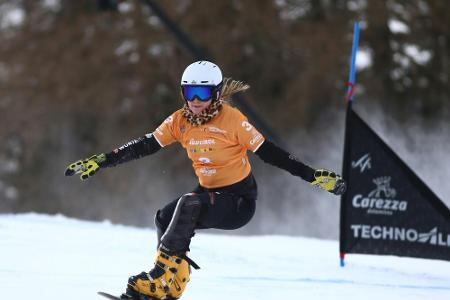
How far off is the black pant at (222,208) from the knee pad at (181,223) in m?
0.03

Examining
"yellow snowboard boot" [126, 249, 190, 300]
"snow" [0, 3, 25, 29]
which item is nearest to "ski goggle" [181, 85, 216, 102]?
"yellow snowboard boot" [126, 249, 190, 300]

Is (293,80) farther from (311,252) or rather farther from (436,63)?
(311,252)

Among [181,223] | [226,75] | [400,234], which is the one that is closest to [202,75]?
[181,223]

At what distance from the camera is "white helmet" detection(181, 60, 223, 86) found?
Result: 5488 mm

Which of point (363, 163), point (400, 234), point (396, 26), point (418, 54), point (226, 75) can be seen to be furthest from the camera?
point (418, 54)

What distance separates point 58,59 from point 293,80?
677 cm

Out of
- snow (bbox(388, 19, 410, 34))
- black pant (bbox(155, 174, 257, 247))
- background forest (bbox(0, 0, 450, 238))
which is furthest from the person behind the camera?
snow (bbox(388, 19, 410, 34))

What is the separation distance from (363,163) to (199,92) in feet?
9.27

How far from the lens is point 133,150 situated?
576 centimetres

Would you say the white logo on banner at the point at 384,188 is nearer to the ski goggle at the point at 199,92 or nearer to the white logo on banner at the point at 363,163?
the white logo on banner at the point at 363,163

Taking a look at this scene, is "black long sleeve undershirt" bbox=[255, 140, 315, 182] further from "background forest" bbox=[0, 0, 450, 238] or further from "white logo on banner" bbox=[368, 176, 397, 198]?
"background forest" bbox=[0, 0, 450, 238]

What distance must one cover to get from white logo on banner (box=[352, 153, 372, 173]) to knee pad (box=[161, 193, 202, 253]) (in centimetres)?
287

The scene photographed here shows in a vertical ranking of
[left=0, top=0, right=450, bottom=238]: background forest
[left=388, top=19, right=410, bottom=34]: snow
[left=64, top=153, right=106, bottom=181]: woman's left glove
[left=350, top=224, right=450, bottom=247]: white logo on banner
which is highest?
[left=64, top=153, right=106, bottom=181]: woman's left glove

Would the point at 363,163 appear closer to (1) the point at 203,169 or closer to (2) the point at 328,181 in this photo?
(2) the point at 328,181
